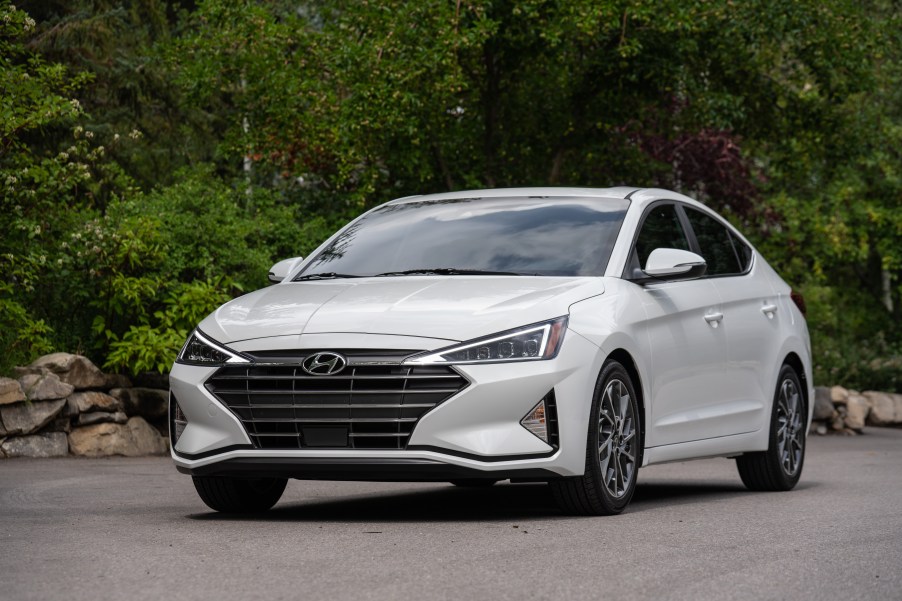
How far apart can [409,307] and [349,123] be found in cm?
986

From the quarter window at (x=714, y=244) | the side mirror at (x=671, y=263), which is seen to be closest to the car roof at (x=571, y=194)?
the quarter window at (x=714, y=244)

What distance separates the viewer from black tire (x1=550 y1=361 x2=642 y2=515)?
7.83 meters

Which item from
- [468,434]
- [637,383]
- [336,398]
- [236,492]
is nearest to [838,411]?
[637,383]

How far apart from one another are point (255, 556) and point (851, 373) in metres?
19.4

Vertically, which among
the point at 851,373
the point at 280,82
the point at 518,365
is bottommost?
the point at 851,373

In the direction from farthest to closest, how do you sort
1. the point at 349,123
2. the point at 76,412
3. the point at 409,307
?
1. the point at 349,123
2. the point at 76,412
3. the point at 409,307

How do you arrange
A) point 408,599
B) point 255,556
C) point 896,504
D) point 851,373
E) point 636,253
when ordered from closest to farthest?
point 408,599
point 255,556
point 636,253
point 896,504
point 851,373

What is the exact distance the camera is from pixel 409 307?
7766 mm

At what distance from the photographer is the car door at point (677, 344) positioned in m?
8.66

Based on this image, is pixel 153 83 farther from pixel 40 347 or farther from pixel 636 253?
pixel 636 253

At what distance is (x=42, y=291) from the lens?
574 inches

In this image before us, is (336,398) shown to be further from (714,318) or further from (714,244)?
(714,244)

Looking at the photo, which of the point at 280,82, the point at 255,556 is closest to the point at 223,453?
the point at 255,556

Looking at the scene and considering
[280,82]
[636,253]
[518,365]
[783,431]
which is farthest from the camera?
[280,82]
